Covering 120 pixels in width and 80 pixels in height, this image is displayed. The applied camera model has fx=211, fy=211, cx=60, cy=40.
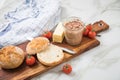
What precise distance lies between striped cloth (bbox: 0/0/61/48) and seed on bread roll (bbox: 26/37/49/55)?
3.5 inches

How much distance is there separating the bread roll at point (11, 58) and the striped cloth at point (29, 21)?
0.33 ft

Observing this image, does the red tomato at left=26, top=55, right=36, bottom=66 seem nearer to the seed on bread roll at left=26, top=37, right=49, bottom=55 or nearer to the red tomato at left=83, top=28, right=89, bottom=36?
the seed on bread roll at left=26, top=37, right=49, bottom=55

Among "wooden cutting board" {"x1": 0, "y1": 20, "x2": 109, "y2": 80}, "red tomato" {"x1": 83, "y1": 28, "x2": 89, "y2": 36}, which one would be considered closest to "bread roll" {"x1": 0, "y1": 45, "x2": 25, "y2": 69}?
"wooden cutting board" {"x1": 0, "y1": 20, "x2": 109, "y2": 80}

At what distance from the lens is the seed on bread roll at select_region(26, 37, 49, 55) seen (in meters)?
0.76

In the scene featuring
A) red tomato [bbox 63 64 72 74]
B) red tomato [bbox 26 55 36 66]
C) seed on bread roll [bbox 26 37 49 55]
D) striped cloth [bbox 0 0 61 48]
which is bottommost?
red tomato [bbox 63 64 72 74]

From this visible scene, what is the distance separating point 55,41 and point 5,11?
325 millimetres

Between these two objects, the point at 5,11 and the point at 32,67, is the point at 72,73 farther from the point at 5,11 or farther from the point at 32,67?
the point at 5,11

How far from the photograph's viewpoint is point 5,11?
997mm

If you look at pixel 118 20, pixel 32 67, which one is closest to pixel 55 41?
pixel 32 67

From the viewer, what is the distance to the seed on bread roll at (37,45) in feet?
2.48

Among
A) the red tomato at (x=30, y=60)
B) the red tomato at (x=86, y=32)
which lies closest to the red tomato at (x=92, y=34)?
the red tomato at (x=86, y=32)

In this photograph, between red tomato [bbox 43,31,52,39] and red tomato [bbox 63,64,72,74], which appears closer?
red tomato [bbox 63,64,72,74]

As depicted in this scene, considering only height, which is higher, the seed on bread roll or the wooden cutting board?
the seed on bread roll

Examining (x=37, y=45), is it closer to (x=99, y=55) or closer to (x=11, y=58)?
(x=11, y=58)
